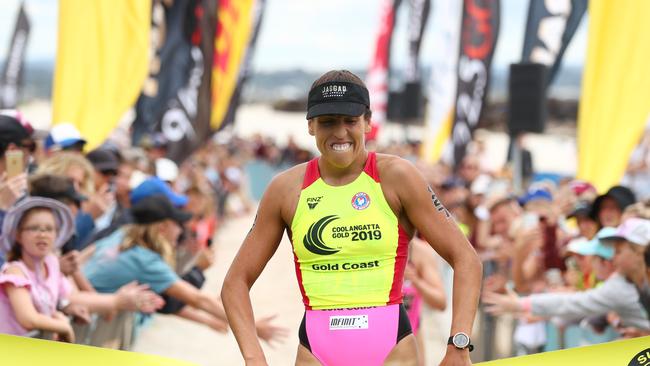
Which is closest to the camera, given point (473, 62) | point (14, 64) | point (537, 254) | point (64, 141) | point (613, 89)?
point (537, 254)

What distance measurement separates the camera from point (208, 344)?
9812 millimetres

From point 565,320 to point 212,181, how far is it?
1493cm

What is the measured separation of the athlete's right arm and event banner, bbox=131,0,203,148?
11.1 meters

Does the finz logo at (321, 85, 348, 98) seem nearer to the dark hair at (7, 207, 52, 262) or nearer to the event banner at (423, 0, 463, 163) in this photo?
the dark hair at (7, 207, 52, 262)

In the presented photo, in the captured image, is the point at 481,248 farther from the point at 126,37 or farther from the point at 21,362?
the point at 21,362

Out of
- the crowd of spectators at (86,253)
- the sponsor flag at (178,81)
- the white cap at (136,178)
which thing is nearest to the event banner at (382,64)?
the sponsor flag at (178,81)

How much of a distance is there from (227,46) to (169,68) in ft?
11.3

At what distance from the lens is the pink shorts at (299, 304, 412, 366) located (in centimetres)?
404

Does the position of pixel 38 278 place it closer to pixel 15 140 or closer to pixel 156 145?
pixel 15 140

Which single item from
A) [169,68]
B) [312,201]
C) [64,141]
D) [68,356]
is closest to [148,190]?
[64,141]

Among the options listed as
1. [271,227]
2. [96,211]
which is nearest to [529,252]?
[96,211]

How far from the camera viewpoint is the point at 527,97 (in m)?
13.5

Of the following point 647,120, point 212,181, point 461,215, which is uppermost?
point 647,120

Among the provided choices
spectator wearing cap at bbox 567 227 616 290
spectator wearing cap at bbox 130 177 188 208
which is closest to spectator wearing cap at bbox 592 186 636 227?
spectator wearing cap at bbox 567 227 616 290
